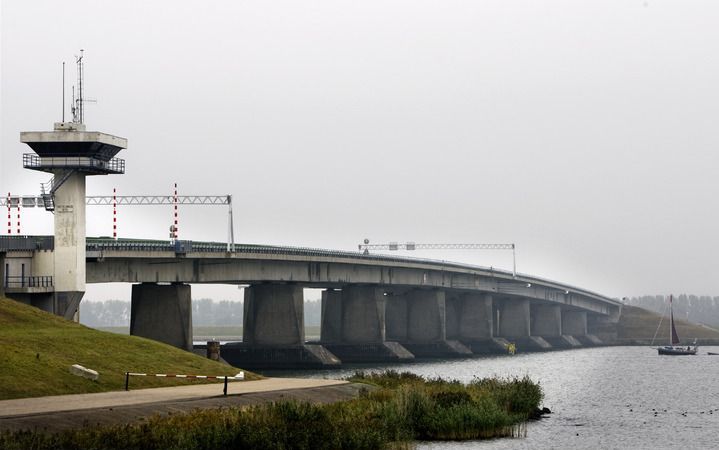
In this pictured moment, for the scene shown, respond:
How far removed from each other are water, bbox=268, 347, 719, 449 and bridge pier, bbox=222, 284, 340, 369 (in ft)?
33.1

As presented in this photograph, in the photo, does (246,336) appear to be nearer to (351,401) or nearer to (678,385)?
(678,385)

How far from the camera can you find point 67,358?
2469 inches

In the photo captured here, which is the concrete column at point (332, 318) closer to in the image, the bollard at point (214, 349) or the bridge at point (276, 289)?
the bridge at point (276, 289)

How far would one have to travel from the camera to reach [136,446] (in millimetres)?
42562

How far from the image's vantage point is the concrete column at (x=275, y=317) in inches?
5620

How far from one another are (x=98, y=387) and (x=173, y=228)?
55338 millimetres

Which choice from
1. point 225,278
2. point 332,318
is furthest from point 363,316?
point 225,278

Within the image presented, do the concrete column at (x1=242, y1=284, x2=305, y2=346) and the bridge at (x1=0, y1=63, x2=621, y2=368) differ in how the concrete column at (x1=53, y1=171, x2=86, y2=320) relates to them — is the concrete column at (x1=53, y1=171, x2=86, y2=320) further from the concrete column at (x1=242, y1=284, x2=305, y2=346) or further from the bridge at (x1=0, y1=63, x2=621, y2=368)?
the concrete column at (x1=242, y1=284, x2=305, y2=346)

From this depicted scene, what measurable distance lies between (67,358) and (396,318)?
134 metres

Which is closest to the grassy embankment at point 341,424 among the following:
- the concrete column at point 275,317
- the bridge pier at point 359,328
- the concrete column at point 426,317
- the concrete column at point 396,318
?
the concrete column at point 275,317

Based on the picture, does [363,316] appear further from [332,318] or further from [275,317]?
[275,317]

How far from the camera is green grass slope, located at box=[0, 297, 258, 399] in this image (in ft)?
183

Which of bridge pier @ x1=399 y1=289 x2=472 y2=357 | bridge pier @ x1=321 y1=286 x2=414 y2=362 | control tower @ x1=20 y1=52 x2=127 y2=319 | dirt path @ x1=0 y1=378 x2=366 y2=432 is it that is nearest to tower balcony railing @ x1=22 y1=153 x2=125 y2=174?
control tower @ x1=20 y1=52 x2=127 y2=319

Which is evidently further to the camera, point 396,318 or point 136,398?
point 396,318
